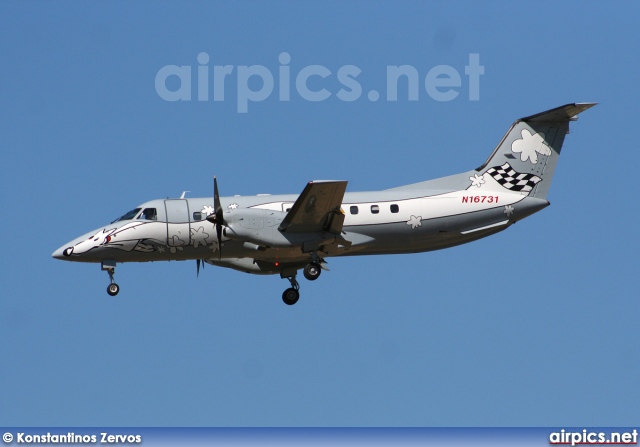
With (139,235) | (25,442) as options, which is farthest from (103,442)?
(139,235)

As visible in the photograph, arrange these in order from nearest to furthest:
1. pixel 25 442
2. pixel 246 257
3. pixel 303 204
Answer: pixel 25 442
pixel 303 204
pixel 246 257

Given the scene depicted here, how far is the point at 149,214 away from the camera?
31.7 meters

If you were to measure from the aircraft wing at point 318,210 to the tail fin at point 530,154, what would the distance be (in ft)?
17.9

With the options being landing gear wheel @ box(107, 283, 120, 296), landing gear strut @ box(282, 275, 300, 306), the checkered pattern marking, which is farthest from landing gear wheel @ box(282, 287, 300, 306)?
the checkered pattern marking

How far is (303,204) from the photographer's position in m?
29.8

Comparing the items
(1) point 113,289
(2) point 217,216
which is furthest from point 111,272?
(2) point 217,216

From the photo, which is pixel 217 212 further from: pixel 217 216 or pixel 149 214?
pixel 149 214

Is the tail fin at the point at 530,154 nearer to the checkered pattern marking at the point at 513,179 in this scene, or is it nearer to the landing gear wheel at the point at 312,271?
the checkered pattern marking at the point at 513,179

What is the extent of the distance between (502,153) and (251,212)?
A: 8.60 metres

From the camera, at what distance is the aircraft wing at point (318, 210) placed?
29266 millimetres

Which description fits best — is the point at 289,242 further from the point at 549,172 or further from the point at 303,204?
the point at 549,172

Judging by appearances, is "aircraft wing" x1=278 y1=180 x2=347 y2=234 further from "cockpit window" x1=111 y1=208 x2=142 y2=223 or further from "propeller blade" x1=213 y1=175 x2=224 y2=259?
"cockpit window" x1=111 y1=208 x2=142 y2=223

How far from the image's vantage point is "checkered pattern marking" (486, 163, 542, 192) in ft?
108

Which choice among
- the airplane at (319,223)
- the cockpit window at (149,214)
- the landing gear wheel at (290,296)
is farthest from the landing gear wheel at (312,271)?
the cockpit window at (149,214)
